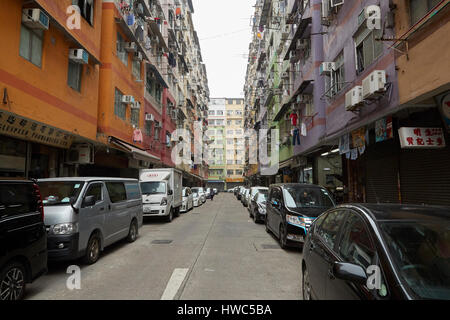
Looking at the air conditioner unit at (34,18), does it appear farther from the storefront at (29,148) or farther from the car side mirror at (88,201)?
the car side mirror at (88,201)

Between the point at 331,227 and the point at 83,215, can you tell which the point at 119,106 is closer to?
the point at 83,215

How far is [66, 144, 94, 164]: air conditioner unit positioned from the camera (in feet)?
39.5

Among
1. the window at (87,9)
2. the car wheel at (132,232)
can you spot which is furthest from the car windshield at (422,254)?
the window at (87,9)

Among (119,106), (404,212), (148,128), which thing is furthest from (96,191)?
(148,128)

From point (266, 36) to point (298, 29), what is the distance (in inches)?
711

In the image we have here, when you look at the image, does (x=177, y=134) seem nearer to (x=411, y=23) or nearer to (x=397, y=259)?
(x=411, y=23)

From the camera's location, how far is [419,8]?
718cm

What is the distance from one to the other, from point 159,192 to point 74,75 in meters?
6.48

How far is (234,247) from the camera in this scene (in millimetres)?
8633

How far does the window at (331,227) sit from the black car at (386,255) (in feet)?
0.06

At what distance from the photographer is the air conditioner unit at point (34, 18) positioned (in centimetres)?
923

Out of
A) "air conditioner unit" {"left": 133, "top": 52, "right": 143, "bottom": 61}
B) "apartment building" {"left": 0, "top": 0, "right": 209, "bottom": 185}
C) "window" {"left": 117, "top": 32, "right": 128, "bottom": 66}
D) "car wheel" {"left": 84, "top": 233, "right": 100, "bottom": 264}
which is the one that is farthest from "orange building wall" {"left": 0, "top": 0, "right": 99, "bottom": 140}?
"air conditioner unit" {"left": 133, "top": 52, "right": 143, "bottom": 61}

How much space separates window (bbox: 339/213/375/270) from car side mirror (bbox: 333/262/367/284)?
21 cm
